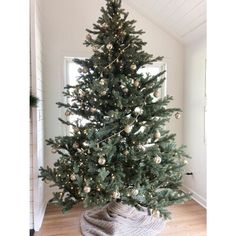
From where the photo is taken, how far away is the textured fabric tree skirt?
209 cm

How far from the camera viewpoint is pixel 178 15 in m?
2.65

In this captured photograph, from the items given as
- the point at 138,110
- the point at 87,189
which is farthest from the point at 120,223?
the point at 138,110

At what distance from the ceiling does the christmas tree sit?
77 cm

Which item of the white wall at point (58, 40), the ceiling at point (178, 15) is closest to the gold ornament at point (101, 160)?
the white wall at point (58, 40)

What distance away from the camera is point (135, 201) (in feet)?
6.52

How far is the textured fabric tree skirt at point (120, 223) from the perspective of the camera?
82.2 inches

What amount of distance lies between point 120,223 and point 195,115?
1.60 m

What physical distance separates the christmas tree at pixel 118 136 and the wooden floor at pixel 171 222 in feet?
1.22

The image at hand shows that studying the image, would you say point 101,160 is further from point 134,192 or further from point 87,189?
point 134,192

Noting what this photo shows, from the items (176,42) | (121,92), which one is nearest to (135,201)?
(121,92)

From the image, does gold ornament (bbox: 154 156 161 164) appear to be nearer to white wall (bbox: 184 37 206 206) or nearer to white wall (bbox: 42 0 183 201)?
white wall (bbox: 184 37 206 206)
